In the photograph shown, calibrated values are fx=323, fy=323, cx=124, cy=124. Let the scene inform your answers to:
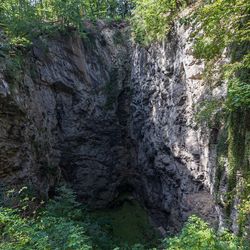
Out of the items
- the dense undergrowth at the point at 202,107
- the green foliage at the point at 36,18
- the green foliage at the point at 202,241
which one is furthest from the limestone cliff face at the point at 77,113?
the green foliage at the point at 202,241

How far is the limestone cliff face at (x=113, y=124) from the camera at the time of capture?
32.3ft

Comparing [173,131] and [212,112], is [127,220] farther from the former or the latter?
[212,112]

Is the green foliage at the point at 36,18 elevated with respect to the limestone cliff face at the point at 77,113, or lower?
elevated

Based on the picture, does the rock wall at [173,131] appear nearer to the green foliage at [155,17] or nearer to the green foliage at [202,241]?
the green foliage at [155,17]

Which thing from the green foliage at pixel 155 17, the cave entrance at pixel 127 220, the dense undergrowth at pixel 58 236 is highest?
the green foliage at pixel 155 17

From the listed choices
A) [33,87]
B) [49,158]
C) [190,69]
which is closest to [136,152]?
[49,158]

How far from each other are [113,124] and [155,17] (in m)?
6.47

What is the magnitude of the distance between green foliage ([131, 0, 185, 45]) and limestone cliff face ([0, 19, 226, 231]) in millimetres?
435

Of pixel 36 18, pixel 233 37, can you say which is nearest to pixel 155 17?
pixel 36 18

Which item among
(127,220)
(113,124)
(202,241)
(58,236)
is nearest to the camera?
(202,241)

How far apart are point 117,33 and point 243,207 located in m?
15.0

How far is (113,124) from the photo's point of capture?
1653cm

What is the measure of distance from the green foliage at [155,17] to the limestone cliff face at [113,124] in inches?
17.1

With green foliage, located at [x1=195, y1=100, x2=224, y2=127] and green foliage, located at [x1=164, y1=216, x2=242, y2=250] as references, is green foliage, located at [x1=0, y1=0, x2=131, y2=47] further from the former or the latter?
green foliage, located at [x1=164, y1=216, x2=242, y2=250]
